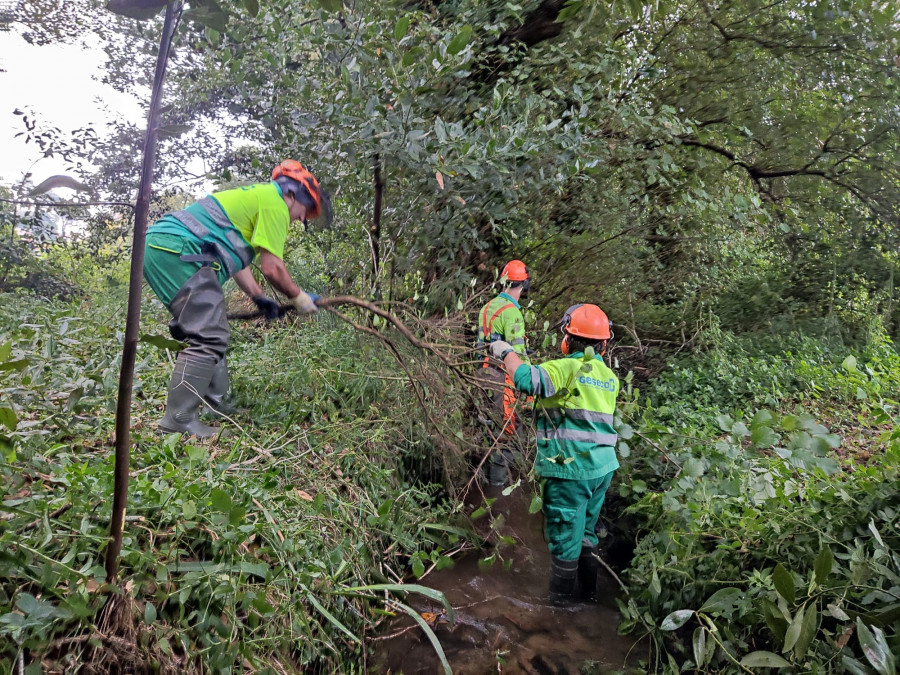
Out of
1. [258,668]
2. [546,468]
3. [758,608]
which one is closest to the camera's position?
[258,668]

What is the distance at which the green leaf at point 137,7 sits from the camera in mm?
779

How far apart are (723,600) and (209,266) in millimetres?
3065

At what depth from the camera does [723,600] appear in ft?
6.59

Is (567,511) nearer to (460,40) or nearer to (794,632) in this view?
(794,632)

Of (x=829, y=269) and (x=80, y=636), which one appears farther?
(x=829, y=269)

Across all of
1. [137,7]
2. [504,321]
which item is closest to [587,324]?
[504,321]

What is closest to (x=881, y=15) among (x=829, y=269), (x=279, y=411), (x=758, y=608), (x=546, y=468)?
(x=758, y=608)

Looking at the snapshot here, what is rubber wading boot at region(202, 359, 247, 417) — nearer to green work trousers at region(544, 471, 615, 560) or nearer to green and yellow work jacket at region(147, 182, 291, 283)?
green and yellow work jacket at region(147, 182, 291, 283)

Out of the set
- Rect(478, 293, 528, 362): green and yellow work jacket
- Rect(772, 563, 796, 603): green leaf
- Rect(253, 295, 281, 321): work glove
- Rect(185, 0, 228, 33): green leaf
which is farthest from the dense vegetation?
Rect(253, 295, 281, 321): work glove

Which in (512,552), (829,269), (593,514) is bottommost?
(512,552)

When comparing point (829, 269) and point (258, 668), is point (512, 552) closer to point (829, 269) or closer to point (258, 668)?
point (258, 668)

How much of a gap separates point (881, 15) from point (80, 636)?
2915 mm

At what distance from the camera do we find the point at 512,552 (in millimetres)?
3637

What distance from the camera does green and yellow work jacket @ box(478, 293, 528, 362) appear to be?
14.2 feet
